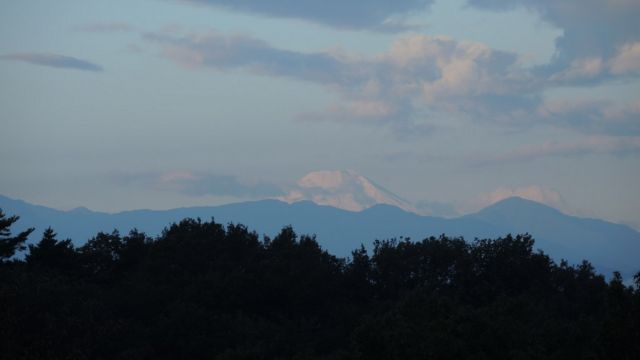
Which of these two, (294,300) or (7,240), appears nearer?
(294,300)

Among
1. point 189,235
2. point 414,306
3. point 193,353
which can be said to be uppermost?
point 189,235

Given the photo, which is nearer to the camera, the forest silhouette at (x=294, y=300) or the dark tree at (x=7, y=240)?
the forest silhouette at (x=294, y=300)

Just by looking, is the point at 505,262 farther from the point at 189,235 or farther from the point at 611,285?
the point at 611,285

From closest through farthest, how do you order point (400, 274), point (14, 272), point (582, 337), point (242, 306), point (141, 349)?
point (582, 337) → point (141, 349) → point (14, 272) → point (242, 306) → point (400, 274)

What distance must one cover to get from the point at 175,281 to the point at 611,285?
29.6 m

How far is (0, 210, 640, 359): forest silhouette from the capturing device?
25359 mm

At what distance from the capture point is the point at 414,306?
3030cm

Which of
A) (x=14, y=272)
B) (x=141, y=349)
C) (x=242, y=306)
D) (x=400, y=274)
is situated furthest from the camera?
(x=400, y=274)

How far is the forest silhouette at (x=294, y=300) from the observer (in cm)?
2536

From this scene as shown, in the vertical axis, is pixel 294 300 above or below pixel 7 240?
below

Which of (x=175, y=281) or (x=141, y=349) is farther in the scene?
(x=175, y=281)

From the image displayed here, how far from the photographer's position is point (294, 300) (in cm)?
4688

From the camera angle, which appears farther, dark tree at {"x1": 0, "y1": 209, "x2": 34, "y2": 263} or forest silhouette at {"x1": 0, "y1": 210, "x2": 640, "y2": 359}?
dark tree at {"x1": 0, "y1": 209, "x2": 34, "y2": 263}

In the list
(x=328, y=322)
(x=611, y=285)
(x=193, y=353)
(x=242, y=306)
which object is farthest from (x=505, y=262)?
(x=611, y=285)
